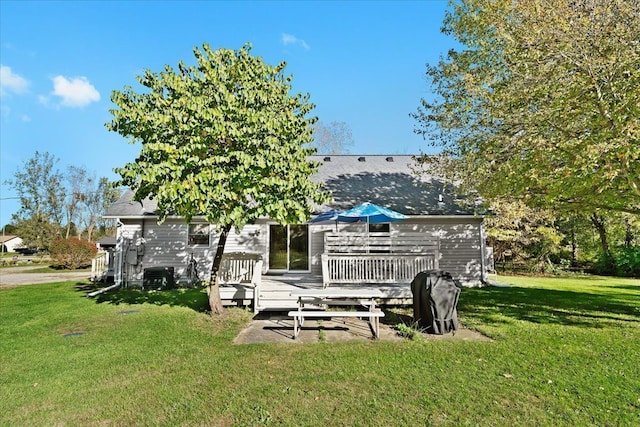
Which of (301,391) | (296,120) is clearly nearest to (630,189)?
(296,120)

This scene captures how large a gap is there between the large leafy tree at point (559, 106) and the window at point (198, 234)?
374 inches

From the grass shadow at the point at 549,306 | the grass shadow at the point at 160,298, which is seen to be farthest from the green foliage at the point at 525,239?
the grass shadow at the point at 160,298

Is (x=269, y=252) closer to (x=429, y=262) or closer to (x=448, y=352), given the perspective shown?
(x=429, y=262)

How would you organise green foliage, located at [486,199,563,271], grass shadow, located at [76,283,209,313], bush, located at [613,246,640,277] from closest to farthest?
1. grass shadow, located at [76,283,209,313]
2. green foliage, located at [486,199,563,271]
3. bush, located at [613,246,640,277]

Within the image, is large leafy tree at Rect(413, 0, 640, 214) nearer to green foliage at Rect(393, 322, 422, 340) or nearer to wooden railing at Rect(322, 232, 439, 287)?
wooden railing at Rect(322, 232, 439, 287)

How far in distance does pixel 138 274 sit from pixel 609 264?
23.6 metres

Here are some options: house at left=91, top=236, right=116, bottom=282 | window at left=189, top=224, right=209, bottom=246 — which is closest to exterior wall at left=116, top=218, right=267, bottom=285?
window at left=189, top=224, right=209, bottom=246

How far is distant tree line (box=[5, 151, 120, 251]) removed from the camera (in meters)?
35.3

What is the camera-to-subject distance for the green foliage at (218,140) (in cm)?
614

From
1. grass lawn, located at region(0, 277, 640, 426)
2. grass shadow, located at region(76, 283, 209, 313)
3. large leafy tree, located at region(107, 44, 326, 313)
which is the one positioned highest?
large leafy tree, located at region(107, 44, 326, 313)

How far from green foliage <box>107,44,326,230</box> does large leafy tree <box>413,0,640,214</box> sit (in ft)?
14.5

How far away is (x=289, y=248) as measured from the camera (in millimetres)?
12617

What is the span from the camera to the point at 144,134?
6570 millimetres

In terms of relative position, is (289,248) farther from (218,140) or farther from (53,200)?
(53,200)
